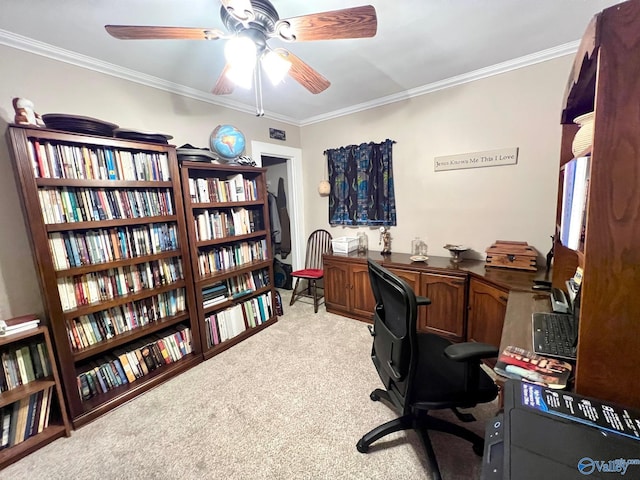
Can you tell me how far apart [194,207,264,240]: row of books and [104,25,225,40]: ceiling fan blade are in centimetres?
140

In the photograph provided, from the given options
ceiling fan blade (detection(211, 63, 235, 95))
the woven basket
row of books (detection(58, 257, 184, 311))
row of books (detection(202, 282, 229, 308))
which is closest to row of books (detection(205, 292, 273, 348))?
row of books (detection(202, 282, 229, 308))

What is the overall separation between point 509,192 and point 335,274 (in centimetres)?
191

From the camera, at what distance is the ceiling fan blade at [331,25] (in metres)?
1.14

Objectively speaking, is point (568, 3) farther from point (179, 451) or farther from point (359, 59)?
point (179, 451)

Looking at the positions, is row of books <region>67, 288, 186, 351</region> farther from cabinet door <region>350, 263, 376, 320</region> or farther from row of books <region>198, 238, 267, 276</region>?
cabinet door <region>350, 263, 376, 320</region>

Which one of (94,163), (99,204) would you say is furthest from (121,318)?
(94,163)

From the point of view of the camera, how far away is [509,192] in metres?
2.42

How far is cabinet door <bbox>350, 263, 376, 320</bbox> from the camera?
290 cm

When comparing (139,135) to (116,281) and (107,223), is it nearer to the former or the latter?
(107,223)

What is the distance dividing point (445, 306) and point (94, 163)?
2979 mm

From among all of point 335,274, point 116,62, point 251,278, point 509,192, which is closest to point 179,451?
point 251,278

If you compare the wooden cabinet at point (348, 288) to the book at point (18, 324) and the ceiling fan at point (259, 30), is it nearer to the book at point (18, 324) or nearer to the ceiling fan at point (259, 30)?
the ceiling fan at point (259, 30)

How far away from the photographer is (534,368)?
3.13 feet

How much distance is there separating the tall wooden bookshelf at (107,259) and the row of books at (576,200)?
2.39 meters
